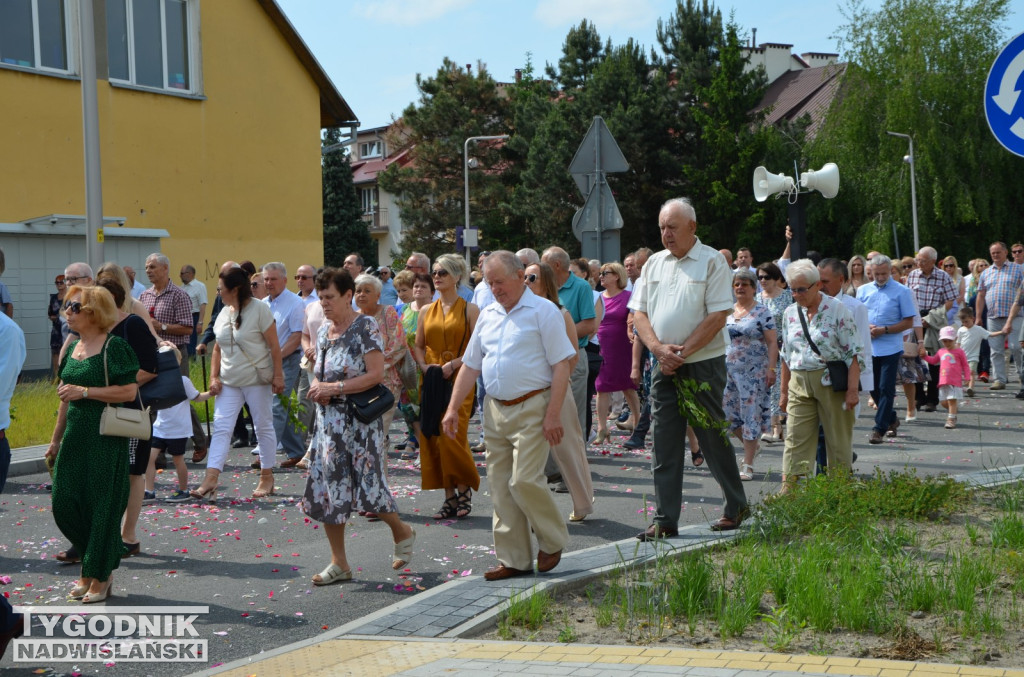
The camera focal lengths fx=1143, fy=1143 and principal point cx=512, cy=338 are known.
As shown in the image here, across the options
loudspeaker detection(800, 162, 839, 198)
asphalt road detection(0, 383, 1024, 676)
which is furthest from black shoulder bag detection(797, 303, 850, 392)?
loudspeaker detection(800, 162, 839, 198)

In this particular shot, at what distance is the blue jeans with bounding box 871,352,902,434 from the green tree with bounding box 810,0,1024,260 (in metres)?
35.0

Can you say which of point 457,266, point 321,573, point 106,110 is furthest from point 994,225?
point 321,573

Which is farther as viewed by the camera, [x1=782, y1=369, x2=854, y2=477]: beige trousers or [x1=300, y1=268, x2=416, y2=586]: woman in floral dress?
[x1=782, y1=369, x2=854, y2=477]: beige trousers

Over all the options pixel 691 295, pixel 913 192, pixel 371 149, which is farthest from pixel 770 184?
pixel 371 149

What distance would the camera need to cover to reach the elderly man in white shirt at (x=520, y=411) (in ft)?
21.2

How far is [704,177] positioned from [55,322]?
40.7 meters

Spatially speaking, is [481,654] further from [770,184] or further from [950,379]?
[770,184]

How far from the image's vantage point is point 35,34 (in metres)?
21.8

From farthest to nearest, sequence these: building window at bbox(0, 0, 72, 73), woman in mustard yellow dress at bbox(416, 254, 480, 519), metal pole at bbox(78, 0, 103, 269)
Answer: building window at bbox(0, 0, 72, 73) < metal pole at bbox(78, 0, 103, 269) < woman in mustard yellow dress at bbox(416, 254, 480, 519)

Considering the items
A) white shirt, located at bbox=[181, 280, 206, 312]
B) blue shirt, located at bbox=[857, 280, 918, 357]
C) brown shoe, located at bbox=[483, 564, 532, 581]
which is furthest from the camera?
white shirt, located at bbox=[181, 280, 206, 312]

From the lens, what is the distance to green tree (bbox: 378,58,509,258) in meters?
66.7

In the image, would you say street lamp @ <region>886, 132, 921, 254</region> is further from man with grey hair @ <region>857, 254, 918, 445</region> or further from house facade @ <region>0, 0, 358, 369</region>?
man with grey hair @ <region>857, 254, 918, 445</region>

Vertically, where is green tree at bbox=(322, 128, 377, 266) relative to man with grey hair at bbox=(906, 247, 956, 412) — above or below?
above

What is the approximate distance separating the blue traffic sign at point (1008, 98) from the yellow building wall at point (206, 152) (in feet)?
62.1
